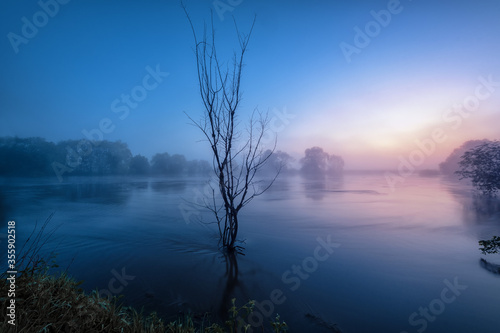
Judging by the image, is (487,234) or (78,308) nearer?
(78,308)

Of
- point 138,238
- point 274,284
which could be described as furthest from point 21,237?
point 274,284

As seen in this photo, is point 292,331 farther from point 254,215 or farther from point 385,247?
point 254,215

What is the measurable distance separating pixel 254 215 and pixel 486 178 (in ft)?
55.3

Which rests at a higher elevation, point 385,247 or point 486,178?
point 486,178

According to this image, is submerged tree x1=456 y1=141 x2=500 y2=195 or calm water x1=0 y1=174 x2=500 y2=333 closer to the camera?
calm water x1=0 y1=174 x2=500 y2=333

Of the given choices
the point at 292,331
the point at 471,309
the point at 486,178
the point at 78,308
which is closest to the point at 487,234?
the point at 471,309

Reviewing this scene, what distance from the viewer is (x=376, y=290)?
398 cm

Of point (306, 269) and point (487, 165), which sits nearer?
point (306, 269)

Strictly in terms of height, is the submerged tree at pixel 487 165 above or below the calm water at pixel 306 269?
above

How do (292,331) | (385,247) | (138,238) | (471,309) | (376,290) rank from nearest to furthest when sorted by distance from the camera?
1. (292,331)
2. (471,309)
3. (376,290)
4. (385,247)
5. (138,238)

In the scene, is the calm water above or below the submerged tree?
below

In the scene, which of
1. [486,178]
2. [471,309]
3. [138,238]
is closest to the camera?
[471,309]

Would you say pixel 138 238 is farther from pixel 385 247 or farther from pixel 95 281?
pixel 385 247

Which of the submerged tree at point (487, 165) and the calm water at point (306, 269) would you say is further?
the submerged tree at point (487, 165)
